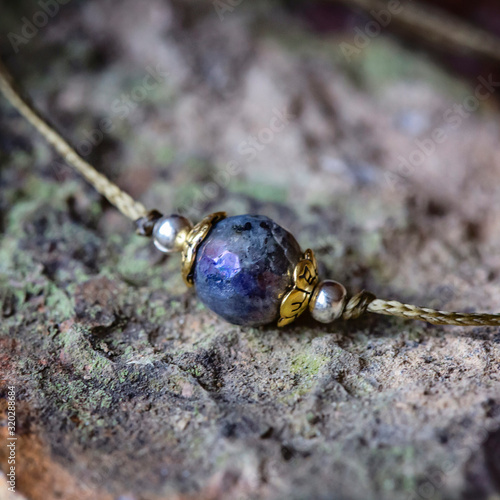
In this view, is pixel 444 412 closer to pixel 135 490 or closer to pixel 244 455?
pixel 244 455

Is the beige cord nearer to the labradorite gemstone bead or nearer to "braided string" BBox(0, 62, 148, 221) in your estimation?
"braided string" BBox(0, 62, 148, 221)

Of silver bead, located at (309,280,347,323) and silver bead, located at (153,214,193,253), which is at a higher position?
silver bead, located at (153,214,193,253)

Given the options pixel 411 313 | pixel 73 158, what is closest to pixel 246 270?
pixel 411 313

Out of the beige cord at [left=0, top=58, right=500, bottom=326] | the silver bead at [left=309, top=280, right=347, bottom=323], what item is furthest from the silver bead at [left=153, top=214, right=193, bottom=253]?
the silver bead at [left=309, top=280, right=347, bottom=323]

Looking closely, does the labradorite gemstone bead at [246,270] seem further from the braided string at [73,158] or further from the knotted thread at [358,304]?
the braided string at [73,158]

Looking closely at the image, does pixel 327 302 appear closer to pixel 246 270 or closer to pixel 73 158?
pixel 246 270

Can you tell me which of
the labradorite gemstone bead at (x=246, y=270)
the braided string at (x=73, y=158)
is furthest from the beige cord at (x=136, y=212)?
the labradorite gemstone bead at (x=246, y=270)
